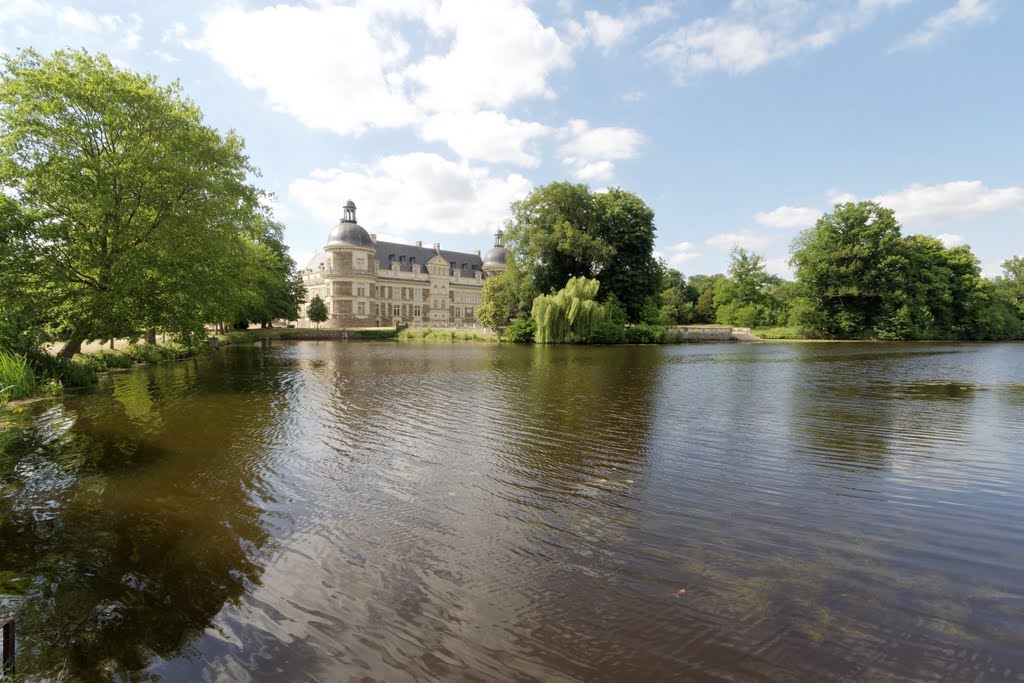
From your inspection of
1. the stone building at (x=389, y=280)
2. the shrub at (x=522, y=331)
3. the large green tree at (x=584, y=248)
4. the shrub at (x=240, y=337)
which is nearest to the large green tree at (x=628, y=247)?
the large green tree at (x=584, y=248)

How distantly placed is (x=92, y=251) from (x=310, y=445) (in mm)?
11321

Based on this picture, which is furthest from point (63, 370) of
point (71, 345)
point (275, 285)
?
point (275, 285)

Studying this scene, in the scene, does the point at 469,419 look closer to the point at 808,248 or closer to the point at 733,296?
the point at 808,248

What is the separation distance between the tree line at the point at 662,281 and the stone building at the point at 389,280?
21133 millimetres

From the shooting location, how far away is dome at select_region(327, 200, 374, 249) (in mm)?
66000

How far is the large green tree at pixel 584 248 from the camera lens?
41.8 metres

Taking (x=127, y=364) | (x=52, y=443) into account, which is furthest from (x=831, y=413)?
(x=127, y=364)

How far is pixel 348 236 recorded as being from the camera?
6644cm

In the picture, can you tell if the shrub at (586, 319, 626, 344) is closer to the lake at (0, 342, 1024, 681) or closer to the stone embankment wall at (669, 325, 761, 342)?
the stone embankment wall at (669, 325, 761, 342)

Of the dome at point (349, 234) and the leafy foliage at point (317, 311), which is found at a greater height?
the dome at point (349, 234)

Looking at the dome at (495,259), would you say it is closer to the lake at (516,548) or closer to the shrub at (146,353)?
the shrub at (146,353)

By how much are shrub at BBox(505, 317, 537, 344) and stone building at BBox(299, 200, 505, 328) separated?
2018 centimetres

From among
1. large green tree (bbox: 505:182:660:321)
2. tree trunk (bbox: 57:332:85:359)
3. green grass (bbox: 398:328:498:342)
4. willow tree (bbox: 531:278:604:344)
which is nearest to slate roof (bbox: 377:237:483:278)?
green grass (bbox: 398:328:498:342)

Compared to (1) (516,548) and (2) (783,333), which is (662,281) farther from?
(1) (516,548)
